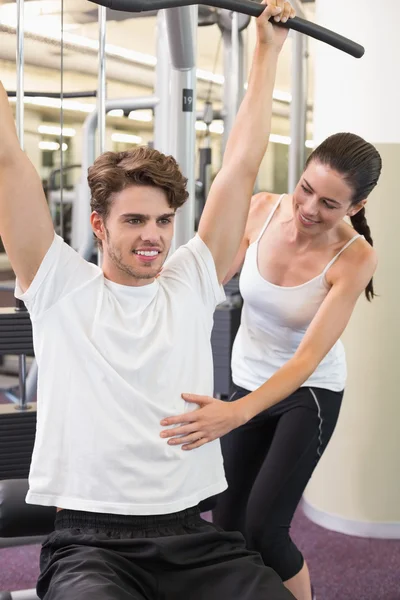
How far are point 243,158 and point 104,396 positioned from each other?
1.98 feet

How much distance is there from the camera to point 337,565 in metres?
3.10

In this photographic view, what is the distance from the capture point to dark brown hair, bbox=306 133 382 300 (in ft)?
6.81

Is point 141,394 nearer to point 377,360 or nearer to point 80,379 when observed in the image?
point 80,379

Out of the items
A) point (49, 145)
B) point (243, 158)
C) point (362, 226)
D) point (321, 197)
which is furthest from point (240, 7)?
point (49, 145)

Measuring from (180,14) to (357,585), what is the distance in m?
2.00

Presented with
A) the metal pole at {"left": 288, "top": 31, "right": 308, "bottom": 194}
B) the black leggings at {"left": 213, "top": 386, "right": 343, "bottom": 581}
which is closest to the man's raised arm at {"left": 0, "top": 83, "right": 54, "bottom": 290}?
the black leggings at {"left": 213, "top": 386, "right": 343, "bottom": 581}

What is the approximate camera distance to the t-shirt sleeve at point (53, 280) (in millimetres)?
1568

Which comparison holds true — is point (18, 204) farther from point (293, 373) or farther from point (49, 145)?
point (49, 145)

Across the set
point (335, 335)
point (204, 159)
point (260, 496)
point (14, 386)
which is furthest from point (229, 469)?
point (204, 159)

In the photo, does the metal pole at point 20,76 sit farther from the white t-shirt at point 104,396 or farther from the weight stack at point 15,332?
the white t-shirt at point 104,396

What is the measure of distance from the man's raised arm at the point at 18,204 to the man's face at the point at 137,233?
0.15m

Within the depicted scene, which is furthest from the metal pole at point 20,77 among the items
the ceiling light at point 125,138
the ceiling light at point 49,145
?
the ceiling light at point 125,138

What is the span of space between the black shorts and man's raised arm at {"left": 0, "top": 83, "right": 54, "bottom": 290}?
1.64ft

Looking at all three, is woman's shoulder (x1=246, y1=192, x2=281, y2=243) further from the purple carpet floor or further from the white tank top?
the purple carpet floor
